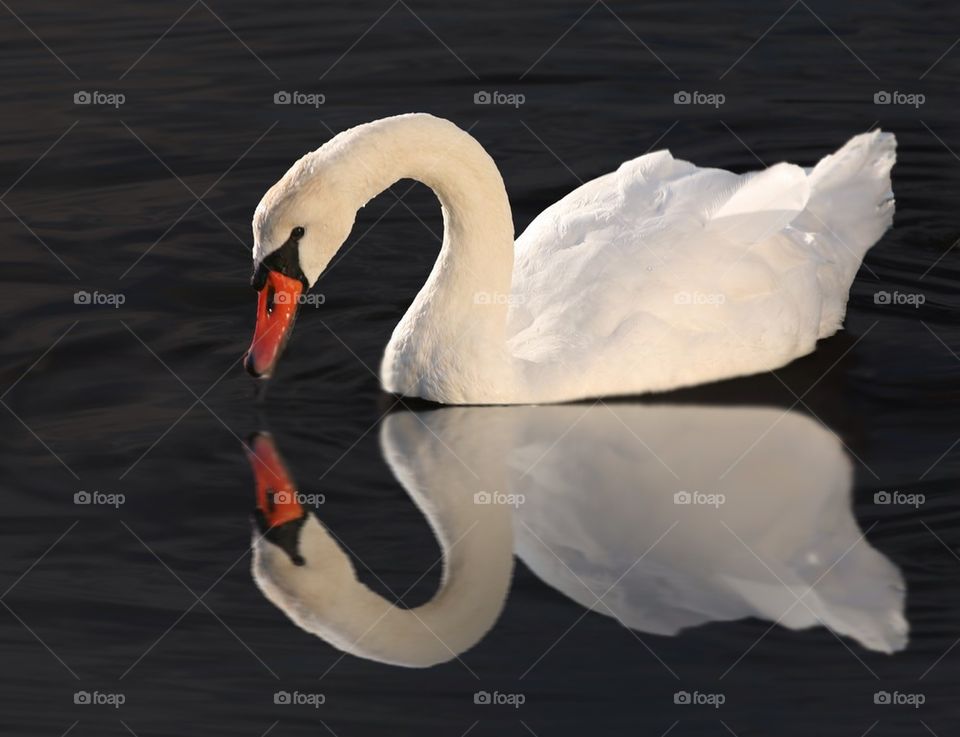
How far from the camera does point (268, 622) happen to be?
6535mm

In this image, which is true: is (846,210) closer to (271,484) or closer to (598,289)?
(598,289)

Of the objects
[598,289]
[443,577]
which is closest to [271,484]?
[443,577]

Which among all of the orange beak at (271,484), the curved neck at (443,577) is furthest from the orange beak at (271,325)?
the curved neck at (443,577)

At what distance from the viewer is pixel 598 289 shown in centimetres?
804

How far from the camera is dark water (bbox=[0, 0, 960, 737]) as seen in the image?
6137mm

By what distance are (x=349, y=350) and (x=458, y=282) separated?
0.93 metres

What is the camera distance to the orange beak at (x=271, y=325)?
290 inches

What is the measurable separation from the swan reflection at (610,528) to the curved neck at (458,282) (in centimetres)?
22

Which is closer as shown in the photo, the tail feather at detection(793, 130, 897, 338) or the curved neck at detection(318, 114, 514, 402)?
the curved neck at detection(318, 114, 514, 402)

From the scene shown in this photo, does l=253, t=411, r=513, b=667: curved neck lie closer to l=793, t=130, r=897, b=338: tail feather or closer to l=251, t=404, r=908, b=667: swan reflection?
l=251, t=404, r=908, b=667: swan reflection

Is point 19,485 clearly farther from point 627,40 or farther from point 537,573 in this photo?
point 627,40

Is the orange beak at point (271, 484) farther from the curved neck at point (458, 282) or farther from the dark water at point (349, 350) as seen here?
the curved neck at point (458, 282)

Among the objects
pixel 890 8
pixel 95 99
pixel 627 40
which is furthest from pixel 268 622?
pixel 890 8

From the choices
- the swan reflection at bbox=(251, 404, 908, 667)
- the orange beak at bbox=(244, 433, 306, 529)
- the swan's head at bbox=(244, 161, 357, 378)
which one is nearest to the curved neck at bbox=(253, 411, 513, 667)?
the swan reflection at bbox=(251, 404, 908, 667)
